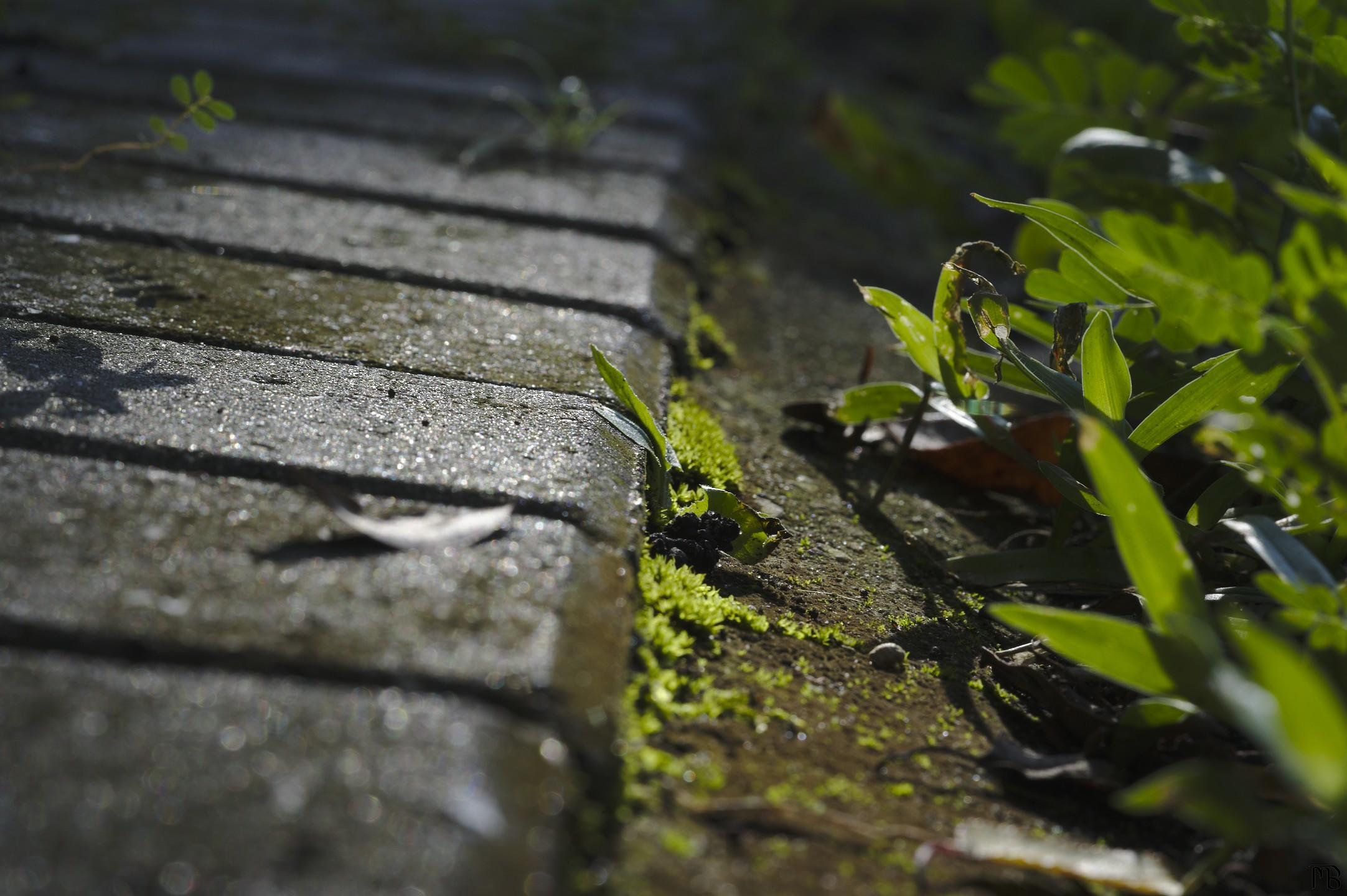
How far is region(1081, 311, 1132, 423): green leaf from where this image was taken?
1.15 m

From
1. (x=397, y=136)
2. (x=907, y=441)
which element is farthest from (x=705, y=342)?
(x=397, y=136)

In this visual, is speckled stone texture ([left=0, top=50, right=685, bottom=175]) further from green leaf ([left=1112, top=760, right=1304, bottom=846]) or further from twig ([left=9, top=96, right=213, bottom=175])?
green leaf ([left=1112, top=760, right=1304, bottom=846])

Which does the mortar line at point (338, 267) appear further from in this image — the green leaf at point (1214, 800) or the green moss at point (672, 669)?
the green leaf at point (1214, 800)

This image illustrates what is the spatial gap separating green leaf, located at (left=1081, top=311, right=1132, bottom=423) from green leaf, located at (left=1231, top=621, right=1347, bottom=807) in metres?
0.55

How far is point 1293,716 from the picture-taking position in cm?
62

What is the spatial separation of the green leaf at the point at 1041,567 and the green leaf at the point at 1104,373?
159mm

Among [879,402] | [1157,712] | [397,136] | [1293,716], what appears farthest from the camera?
[397,136]

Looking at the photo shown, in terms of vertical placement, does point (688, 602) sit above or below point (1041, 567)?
below

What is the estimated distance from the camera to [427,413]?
46.4 inches

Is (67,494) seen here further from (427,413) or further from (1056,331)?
(1056,331)

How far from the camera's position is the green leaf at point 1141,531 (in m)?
0.84

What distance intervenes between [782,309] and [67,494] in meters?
1.43

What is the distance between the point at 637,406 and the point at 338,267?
2.29ft

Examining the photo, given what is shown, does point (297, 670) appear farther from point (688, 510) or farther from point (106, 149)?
point (106, 149)
